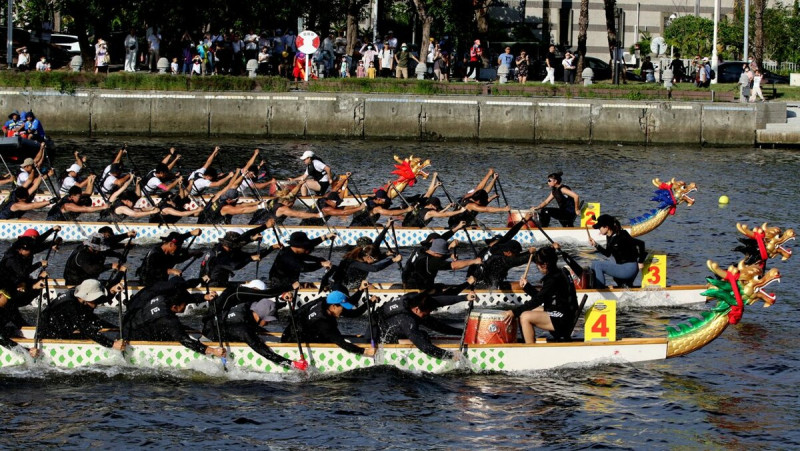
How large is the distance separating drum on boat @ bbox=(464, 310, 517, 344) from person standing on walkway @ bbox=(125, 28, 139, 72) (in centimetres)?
3305

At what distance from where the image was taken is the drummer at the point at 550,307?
725 inches

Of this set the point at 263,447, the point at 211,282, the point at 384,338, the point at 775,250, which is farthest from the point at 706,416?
the point at 211,282

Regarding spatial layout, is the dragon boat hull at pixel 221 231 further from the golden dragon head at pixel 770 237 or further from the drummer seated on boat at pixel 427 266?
the golden dragon head at pixel 770 237

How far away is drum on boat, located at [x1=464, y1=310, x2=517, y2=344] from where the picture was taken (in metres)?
18.2

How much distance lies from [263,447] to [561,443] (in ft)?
12.7

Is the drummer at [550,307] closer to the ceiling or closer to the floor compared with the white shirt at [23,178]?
closer to the floor

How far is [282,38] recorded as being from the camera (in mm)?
50688

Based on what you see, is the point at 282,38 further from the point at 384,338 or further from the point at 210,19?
the point at 384,338

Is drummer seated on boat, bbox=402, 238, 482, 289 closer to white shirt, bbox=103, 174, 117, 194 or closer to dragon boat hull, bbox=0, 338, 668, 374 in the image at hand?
dragon boat hull, bbox=0, 338, 668, 374

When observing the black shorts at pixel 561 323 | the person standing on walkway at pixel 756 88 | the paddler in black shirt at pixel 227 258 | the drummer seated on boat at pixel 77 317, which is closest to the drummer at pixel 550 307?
the black shorts at pixel 561 323

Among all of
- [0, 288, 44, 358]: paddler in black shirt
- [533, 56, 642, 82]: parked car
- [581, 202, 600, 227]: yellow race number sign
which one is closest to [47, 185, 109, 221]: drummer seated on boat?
[0, 288, 44, 358]: paddler in black shirt

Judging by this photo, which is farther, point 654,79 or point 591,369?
point 654,79

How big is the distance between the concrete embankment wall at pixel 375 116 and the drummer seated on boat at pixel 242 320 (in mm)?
29793

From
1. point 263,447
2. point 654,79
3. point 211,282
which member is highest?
point 654,79
